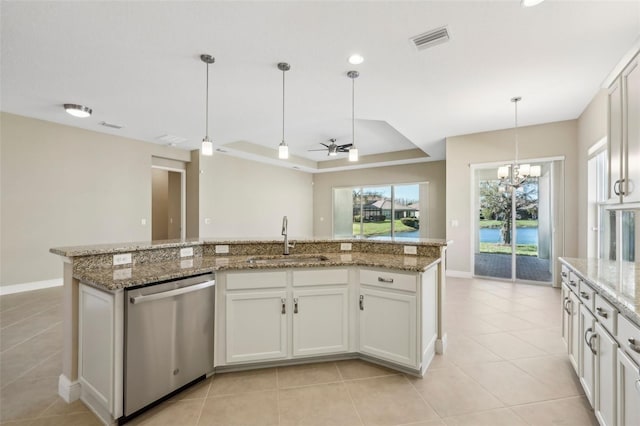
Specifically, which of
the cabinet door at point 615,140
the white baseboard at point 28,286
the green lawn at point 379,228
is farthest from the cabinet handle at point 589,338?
the white baseboard at point 28,286

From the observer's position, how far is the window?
8.13 metres

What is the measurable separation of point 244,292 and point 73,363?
1177 millimetres

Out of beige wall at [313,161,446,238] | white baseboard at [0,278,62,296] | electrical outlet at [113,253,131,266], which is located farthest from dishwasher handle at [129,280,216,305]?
beige wall at [313,161,446,238]

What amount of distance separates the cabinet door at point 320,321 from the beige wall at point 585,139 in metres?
4.03

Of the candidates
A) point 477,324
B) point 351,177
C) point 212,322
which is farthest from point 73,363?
point 351,177

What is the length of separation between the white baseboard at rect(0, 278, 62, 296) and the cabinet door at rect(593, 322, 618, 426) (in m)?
6.83

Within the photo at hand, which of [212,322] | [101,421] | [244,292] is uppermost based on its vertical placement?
[244,292]

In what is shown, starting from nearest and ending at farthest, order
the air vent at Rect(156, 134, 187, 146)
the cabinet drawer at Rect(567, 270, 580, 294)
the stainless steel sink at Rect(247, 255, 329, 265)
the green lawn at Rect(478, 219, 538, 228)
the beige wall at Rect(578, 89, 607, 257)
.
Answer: the cabinet drawer at Rect(567, 270, 580, 294) < the stainless steel sink at Rect(247, 255, 329, 265) < the beige wall at Rect(578, 89, 607, 257) < the green lawn at Rect(478, 219, 538, 228) < the air vent at Rect(156, 134, 187, 146)

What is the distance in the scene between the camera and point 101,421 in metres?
1.72

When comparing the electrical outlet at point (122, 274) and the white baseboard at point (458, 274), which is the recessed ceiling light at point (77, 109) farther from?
the white baseboard at point (458, 274)

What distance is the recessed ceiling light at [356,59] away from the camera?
270cm

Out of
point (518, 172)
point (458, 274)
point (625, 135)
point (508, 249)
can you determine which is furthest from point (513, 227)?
point (625, 135)

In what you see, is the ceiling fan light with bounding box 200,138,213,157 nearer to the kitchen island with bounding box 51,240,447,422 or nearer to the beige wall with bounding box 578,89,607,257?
the kitchen island with bounding box 51,240,447,422

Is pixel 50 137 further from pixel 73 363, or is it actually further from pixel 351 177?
pixel 351 177
